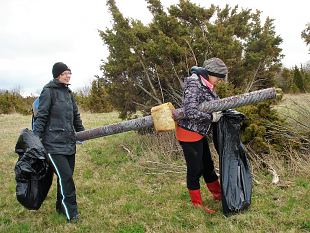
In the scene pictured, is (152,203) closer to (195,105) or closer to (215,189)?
(215,189)

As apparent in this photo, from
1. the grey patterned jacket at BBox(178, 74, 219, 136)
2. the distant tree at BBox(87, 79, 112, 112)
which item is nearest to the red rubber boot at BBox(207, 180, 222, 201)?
the grey patterned jacket at BBox(178, 74, 219, 136)

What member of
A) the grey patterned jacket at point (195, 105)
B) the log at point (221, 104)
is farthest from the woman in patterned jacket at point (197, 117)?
the log at point (221, 104)

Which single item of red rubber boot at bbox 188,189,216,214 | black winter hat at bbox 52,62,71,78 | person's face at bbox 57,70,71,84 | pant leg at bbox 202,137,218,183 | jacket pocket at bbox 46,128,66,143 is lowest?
red rubber boot at bbox 188,189,216,214

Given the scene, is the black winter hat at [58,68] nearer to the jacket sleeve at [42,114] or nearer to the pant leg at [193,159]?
the jacket sleeve at [42,114]

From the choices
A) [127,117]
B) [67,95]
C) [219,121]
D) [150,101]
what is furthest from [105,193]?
[127,117]

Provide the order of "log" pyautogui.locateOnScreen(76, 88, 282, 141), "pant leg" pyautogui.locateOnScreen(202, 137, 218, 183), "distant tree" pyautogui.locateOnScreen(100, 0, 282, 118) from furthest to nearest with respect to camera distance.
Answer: "distant tree" pyautogui.locateOnScreen(100, 0, 282, 118) < "pant leg" pyautogui.locateOnScreen(202, 137, 218, 183) < "log" pyautogui.locateOnScreen(76, 88, 282, 141)

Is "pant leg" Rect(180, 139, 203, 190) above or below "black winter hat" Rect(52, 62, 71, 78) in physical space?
below

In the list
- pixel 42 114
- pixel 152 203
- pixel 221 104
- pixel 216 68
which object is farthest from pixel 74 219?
pixel 216 68

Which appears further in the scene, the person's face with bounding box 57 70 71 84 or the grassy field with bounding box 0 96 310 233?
the person's face with bounding box 57 70 71 84

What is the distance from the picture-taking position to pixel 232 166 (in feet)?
15.0

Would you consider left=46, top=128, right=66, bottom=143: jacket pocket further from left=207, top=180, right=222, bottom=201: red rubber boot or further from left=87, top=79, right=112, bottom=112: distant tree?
left=87, top=79, right=112, bottom=112: distant tree

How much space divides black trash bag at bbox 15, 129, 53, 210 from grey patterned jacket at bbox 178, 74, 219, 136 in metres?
1.69

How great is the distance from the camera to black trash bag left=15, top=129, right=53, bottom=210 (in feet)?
14.6

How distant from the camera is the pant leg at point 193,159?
15.1 feet
